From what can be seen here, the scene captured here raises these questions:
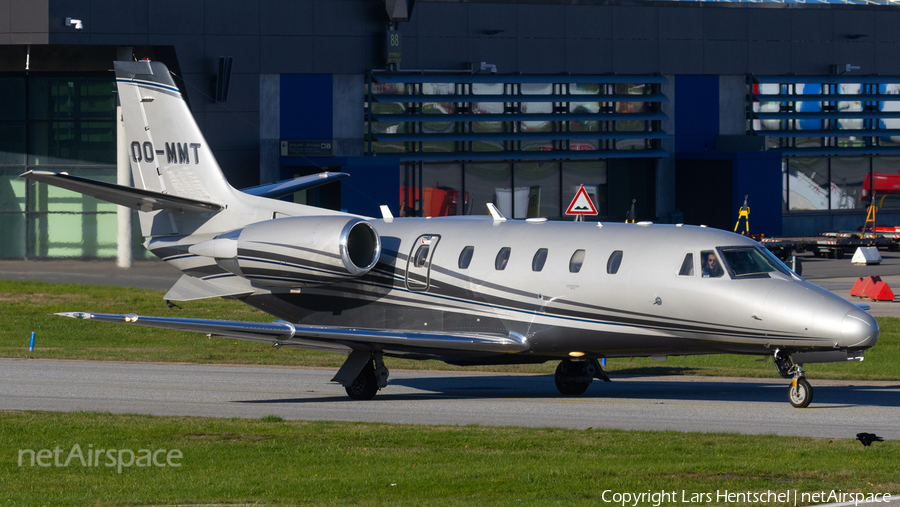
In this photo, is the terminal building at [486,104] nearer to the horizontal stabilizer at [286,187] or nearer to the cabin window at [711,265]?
the horizontal stabilizer at [286,187]

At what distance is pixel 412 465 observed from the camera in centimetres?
1506

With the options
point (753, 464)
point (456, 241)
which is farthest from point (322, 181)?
point (753, 464)

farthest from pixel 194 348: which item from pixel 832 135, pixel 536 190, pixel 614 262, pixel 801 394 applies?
pixel 832 135

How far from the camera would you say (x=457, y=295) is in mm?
21938

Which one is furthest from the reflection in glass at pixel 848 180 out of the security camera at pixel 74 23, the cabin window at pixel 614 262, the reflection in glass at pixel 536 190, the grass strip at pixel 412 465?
the grass strip at pixel 412 465

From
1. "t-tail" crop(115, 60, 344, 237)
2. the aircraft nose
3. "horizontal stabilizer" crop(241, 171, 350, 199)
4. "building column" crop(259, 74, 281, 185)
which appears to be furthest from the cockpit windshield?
"building column" crop(259, 74, 281, 185)

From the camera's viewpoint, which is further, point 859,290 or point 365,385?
point 859,290

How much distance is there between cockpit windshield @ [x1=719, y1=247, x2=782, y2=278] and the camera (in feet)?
64.2

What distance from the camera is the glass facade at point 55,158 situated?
50438 millimetres

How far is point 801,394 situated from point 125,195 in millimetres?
13605

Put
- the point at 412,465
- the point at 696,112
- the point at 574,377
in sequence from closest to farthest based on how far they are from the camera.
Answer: the point at 412,465
the point at 574,377
the point at 696,112

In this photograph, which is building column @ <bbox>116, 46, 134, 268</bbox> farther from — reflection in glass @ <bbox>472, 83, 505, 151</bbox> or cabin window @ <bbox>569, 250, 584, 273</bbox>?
cabin window @ <bbox>569, 250, 584, 273</bbox>

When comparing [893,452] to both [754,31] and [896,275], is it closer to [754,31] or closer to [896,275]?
[896,275]

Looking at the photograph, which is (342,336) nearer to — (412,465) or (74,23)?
(412,465)
